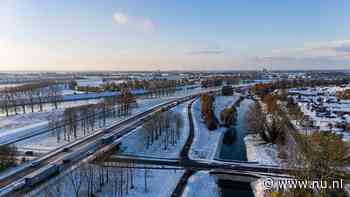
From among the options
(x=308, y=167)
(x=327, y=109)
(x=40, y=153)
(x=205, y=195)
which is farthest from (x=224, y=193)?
(x=327, y=109)

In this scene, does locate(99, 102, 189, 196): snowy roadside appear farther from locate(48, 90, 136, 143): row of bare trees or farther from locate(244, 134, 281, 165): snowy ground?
locate(48, 90, 136, 143): row of bare trees

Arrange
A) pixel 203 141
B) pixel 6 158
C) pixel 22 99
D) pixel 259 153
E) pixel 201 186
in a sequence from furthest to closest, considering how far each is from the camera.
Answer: pixel 22 99 < pixel 203 141 < pixel 259 153 < pixel 6 158 < pixel 201 186

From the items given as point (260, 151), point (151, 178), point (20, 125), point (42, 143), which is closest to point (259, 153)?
point (260, 151)

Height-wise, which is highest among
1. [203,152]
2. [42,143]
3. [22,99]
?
[22,99]

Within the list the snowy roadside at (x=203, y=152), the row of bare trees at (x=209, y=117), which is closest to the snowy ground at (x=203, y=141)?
the snowy roadside at (x=203, y=152)

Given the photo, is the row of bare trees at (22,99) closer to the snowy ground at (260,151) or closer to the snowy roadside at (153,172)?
the snowy roadside at (153,172)

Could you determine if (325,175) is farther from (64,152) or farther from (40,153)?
(40,153)

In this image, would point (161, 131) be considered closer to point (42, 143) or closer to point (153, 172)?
point (153, 172)
